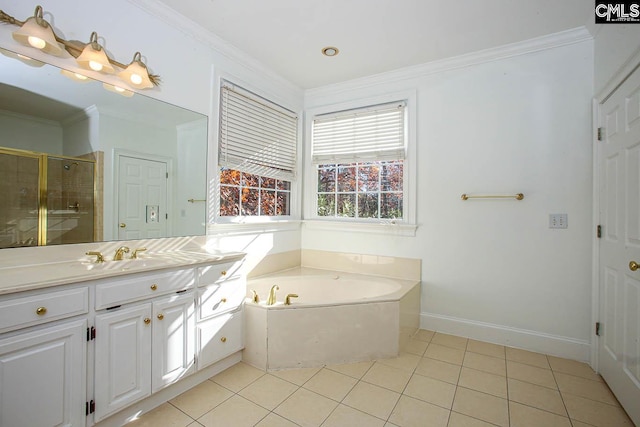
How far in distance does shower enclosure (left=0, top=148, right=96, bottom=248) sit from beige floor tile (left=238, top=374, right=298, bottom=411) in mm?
1304

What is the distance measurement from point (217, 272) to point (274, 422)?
3.03 ft

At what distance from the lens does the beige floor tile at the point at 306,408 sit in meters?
1.66

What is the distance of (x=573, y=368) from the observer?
220 centimetres

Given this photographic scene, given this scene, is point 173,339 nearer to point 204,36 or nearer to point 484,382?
point 484,382

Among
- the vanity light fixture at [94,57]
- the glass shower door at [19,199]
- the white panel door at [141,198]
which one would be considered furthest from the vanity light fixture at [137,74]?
the glass shower door at [19,199]

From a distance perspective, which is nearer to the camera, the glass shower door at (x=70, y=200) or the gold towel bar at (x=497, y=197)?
the glass shower door at (x=70, y=200)

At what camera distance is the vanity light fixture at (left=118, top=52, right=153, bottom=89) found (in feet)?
6.25

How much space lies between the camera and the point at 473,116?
2688 millimetres

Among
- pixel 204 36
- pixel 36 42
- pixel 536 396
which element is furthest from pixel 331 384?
pixel 204 36

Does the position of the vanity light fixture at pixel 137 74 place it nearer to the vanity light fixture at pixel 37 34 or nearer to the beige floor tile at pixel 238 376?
the vanity light fixture at pixel 37 34

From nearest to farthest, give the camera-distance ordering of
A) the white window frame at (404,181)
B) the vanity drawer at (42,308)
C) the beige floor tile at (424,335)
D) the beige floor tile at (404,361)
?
the vanity drawer at (42,308) < the beige floor tile at (404,361) < the beige floor tile at (424,335) < the white window frame at (404,181)

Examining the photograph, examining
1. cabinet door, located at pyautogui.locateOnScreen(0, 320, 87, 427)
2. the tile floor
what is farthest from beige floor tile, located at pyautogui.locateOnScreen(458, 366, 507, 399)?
cabinet door, located at pyautogui.locateOnScreen(0, 320, 87, 427)

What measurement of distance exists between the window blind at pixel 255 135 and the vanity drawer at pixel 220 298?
3.34 ft

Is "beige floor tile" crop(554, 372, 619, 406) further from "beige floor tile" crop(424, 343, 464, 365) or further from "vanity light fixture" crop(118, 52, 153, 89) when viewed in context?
"vanity light fixture" crop(118, 52, 153, 89)
